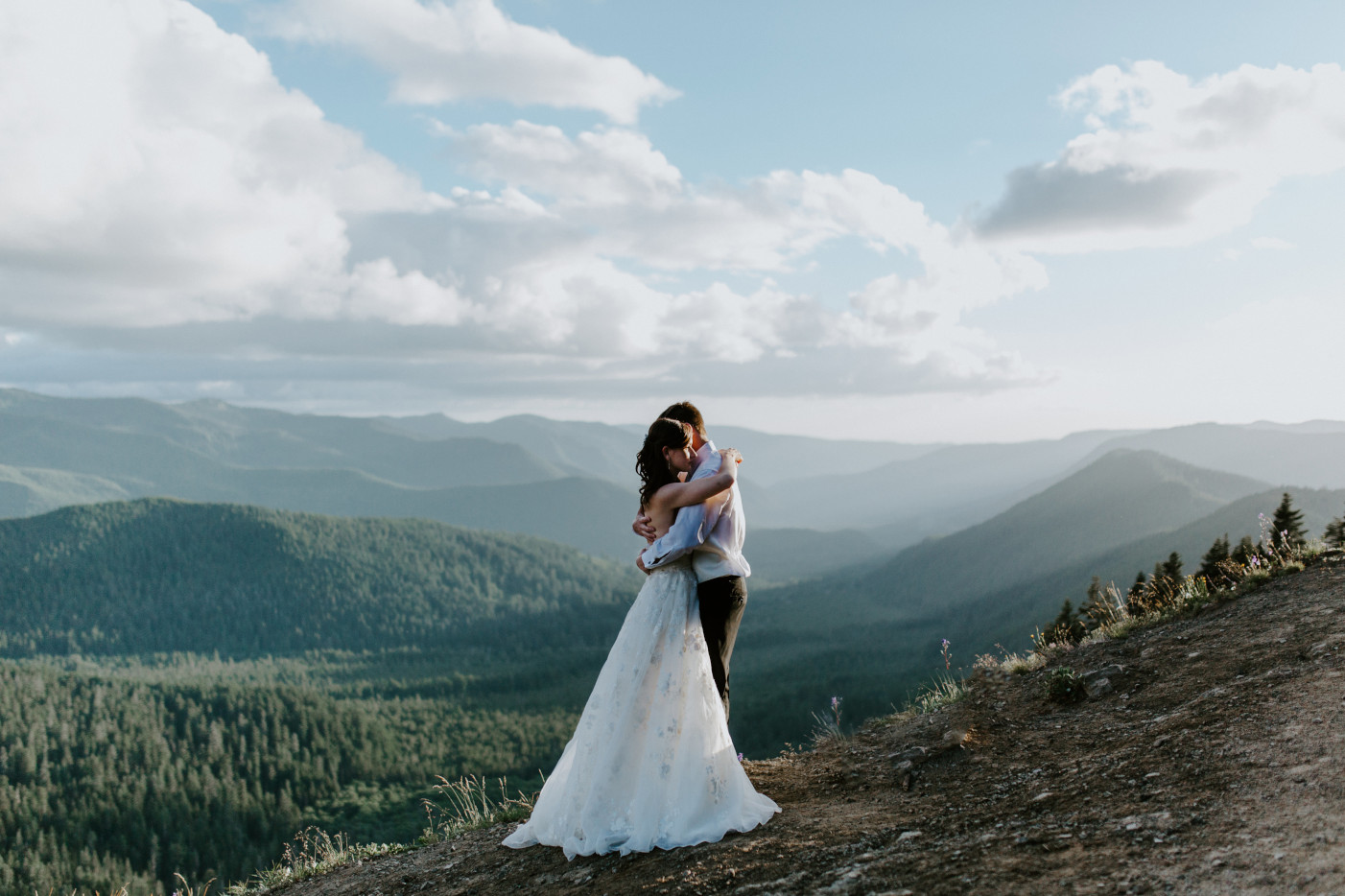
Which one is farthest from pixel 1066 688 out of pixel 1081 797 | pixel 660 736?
pixel 660 736

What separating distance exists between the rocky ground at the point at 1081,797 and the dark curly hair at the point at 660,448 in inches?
129

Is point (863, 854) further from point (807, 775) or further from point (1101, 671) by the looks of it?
point (1101, 671)

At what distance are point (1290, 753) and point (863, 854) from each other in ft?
9.93

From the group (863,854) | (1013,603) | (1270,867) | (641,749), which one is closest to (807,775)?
(641,749)

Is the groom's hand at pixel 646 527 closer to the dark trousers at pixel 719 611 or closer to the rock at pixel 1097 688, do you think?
the dark trousers at pixel 719 611

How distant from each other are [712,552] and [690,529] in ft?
1.33

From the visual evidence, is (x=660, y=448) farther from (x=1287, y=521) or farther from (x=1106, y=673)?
(x=1287, y=521)

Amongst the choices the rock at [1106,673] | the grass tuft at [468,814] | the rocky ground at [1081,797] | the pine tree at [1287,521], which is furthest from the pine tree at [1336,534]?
the grass tuft at [468,814]

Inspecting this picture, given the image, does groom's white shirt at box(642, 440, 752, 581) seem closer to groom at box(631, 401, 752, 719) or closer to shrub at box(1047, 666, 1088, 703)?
groom at box(631, 401, 752, 719)

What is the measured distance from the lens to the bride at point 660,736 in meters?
6.45

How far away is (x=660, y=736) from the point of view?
6715 millimetres

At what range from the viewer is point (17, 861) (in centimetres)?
8944

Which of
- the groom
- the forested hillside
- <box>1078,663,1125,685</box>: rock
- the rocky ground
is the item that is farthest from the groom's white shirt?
the forested hillside

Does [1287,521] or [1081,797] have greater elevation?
[1287,521]
